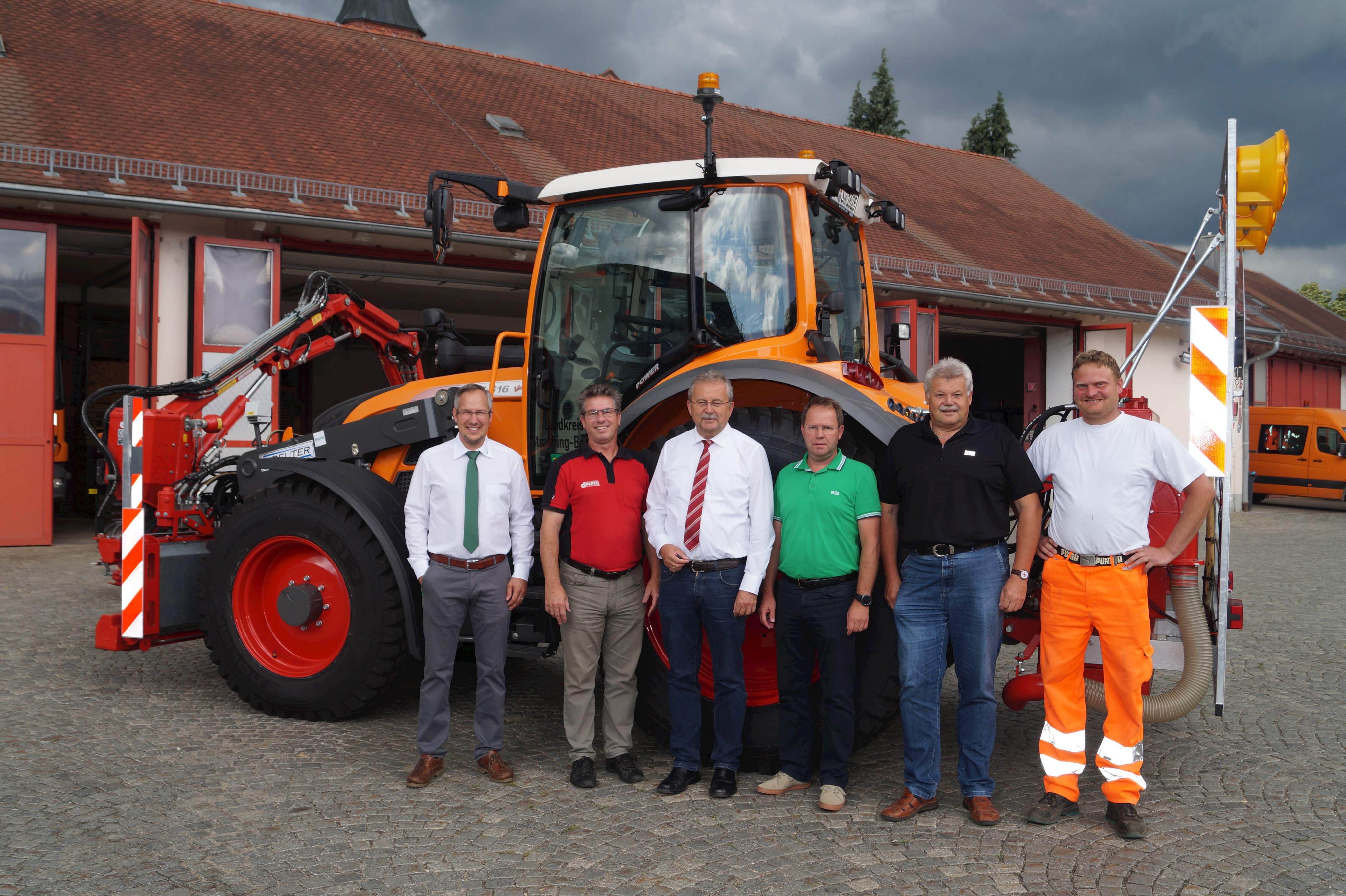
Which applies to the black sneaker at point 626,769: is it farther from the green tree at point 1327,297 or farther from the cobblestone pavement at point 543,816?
the green tree at point 1327,297

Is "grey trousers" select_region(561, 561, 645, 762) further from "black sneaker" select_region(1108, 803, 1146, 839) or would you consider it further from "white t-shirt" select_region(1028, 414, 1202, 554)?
"black sneaker" select_region(1108, 803, 1146, 839)

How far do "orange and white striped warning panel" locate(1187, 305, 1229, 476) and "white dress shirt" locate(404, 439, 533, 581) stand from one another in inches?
110

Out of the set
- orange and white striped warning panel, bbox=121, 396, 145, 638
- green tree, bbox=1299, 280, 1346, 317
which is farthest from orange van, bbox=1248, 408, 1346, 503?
green tree, bbox=1299, 280, 1346, 317

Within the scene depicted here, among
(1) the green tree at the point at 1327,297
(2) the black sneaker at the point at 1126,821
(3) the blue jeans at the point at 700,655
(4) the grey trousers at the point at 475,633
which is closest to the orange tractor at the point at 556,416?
(3) the blue jeans at the point at 700,655

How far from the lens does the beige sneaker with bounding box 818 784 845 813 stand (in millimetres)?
3859

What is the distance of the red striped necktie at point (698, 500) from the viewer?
4.00m

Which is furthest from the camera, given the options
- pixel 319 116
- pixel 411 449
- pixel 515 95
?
pixel 515 95

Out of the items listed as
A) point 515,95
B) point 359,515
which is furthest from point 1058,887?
point 515,95

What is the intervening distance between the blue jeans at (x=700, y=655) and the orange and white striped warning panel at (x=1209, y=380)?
1980mm

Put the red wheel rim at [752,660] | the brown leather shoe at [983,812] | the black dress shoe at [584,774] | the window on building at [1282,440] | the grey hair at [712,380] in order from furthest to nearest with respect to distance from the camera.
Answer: the window on building at [1282,440] < the red wheel rim at [752,660] < the black dress shoe at [584,774] < the grey hair at [712,380] < the brown leather shoe at [983,812]

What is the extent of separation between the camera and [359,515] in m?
4.78

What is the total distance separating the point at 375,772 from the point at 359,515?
1196 millimetres

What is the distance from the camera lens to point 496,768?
4.18 meters

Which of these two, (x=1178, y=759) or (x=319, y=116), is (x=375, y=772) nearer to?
(x=1178, y=759)
